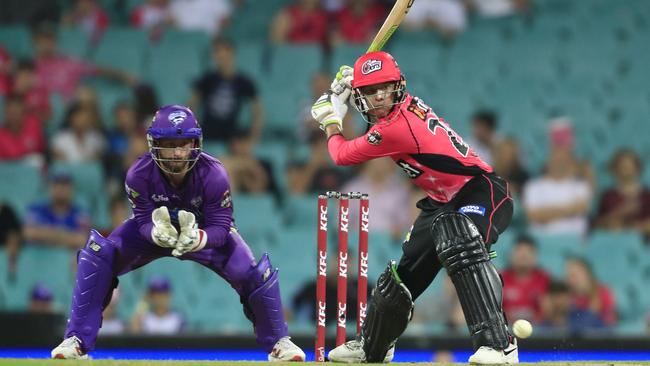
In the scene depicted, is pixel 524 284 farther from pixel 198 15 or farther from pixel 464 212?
pixel 198 15

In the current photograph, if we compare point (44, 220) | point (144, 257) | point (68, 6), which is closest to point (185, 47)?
point (68, 6)

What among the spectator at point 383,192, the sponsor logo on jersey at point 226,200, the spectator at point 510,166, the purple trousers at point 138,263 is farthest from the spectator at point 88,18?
the sponsor logo on jersey at point 226,200

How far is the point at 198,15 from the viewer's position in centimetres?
1250

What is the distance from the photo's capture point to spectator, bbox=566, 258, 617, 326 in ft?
32.4

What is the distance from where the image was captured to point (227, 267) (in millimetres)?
6441

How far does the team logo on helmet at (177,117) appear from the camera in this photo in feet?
20.3

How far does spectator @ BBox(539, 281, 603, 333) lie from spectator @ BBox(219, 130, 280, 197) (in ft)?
9.30

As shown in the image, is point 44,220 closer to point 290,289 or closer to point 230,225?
point 290,289

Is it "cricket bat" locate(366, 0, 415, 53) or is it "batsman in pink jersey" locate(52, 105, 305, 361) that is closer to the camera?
"batsman in pink jersey" locate(52, 105, 305, 361)

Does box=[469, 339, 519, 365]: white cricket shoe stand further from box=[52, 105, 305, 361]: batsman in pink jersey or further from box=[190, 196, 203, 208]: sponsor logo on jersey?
box=[190, 196, 203, 208]: sponsor logo on jersey

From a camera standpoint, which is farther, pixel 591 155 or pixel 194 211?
pixel 591 155

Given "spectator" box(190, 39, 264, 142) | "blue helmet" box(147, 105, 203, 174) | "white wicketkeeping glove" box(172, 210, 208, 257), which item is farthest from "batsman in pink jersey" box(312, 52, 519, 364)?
"spectator" box(190, 39, 264, 142)

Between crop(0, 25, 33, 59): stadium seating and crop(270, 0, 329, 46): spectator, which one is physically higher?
crop(270, 0, 329, 46): spectator

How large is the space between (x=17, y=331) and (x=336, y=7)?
18.0 feet
